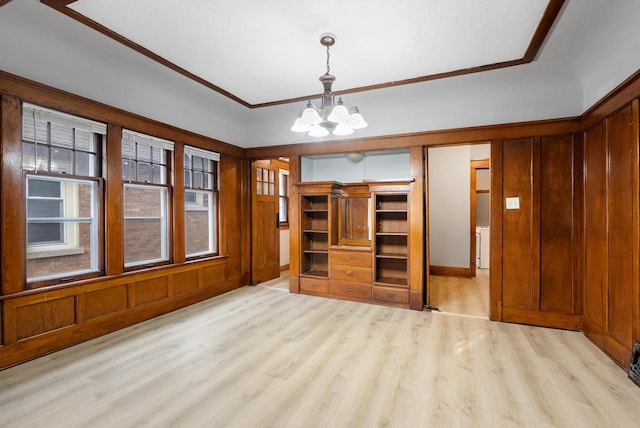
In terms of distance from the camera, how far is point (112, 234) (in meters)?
3.33

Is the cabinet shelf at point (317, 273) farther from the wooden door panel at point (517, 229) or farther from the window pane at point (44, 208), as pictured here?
the window pane at point (44, 208)

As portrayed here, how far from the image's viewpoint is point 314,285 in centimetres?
482

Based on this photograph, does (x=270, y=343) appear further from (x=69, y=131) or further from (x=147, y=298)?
(x=69, y=131)

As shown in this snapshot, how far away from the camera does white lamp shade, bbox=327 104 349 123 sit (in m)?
2.55

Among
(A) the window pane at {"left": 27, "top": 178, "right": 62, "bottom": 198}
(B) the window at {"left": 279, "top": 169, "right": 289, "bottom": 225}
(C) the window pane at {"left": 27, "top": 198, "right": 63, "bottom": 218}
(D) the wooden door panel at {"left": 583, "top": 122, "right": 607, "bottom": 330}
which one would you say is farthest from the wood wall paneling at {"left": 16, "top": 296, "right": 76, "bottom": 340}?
(D) the wooden door panel at {"left": 583, "top": 122, "right": 607, "bottom": 330}

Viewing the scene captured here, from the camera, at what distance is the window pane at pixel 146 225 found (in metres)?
4.01

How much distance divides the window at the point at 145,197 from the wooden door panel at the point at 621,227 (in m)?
4.87

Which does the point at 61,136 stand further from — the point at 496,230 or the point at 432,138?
the point at 496,230

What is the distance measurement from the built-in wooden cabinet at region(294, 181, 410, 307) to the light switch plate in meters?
1.23

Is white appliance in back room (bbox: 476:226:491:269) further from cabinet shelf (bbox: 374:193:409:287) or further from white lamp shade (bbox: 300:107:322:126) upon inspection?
white lamp shade (bbox: 300:107:322:126)

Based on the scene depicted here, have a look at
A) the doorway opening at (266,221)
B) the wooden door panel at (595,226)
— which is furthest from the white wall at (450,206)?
the doorway opening at (266,221)

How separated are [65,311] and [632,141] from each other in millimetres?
5338

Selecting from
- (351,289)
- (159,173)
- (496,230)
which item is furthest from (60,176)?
(496,230)

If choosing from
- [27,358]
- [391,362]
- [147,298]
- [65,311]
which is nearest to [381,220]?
[391,362]
